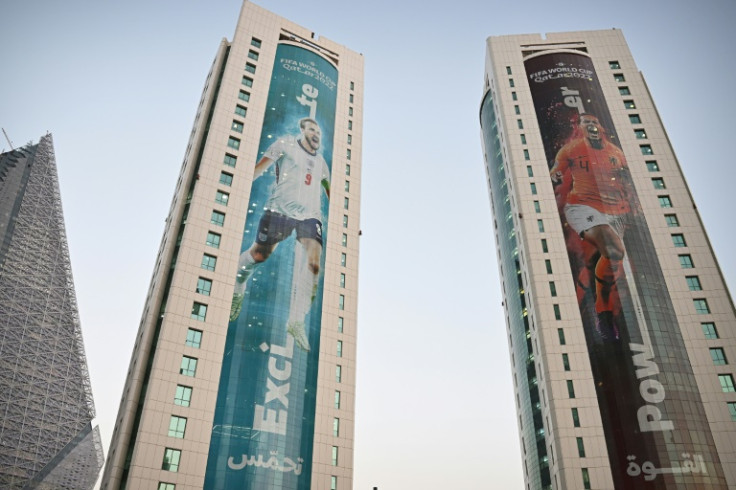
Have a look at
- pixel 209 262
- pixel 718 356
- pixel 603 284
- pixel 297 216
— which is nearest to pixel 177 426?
pixel 209 262

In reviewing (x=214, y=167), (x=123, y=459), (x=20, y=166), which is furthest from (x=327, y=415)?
(x=20, y=166)

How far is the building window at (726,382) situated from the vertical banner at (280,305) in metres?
Answer: 44.2

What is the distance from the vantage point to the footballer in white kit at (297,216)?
208 ft

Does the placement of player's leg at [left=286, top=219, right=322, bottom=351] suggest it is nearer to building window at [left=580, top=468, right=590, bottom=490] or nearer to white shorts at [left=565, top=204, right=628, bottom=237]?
building window at [left=580, top=468, right=590, bottom=490]

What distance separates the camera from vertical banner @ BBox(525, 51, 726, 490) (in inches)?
2267

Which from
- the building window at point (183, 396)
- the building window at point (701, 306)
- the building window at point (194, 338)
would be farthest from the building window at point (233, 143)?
the building window at point (701, 306)

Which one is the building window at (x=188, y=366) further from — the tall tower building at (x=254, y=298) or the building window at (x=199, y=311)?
the building window at (x=199, y=311)

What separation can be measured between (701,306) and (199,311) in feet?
189

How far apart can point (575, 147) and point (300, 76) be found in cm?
4033

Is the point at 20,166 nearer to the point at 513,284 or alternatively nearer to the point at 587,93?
the point at 513,284

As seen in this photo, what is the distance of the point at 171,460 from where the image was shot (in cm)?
5022

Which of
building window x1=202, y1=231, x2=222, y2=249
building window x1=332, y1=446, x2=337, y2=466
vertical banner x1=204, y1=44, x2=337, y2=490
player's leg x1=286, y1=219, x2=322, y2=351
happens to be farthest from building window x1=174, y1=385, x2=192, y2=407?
building window x1=202, y1=231, x2=222, y2=249

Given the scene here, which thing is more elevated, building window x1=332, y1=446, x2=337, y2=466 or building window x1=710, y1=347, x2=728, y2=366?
building window x1=710, y1=347, x2=728, y2=366

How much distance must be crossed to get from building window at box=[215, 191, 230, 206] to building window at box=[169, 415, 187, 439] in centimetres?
2505
